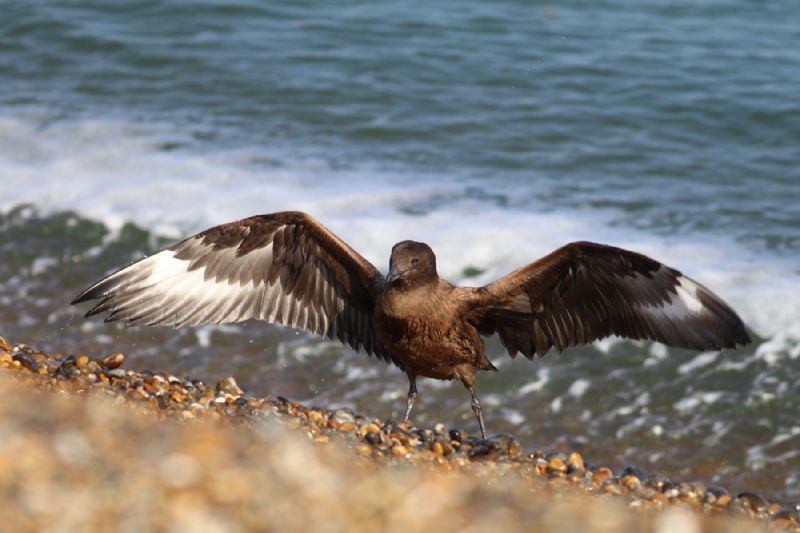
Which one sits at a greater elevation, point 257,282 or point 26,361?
point 257,282

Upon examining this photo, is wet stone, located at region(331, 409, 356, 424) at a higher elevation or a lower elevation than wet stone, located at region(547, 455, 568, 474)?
higher

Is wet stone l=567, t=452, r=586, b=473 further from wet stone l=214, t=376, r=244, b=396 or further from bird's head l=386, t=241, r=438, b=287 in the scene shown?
wet stone l=214, t=376, r=244, b=396

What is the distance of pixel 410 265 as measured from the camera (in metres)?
6.70

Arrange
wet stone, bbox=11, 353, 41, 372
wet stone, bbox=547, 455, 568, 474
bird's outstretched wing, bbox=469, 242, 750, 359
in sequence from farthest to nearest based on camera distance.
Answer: wet stone, bbox=11, 353, 41, 372, wet stone, bbox=547, 455, 568, 474, bird's outstretched wing, bbox=469, 242, 750, 359

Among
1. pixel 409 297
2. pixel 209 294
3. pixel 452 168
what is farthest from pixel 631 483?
pixel 452 168

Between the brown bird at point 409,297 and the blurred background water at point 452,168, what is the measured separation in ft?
5.30

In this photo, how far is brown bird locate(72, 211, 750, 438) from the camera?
6797mm

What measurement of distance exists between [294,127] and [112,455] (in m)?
11.2

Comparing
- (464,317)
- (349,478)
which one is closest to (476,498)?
(349,478)

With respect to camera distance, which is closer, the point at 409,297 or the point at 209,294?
the point at 409,297

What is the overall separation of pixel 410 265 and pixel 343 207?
5.87m

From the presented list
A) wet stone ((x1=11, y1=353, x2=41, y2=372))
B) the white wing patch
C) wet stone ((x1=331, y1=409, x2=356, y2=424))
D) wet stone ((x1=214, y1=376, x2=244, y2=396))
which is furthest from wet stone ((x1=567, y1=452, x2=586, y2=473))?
wet stone ((x1=11, y1=353, x2=41, y2=372))

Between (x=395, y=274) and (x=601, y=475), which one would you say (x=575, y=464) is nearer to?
(x=601, y=475)

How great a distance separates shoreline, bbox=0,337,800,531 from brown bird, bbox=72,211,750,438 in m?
0.42
